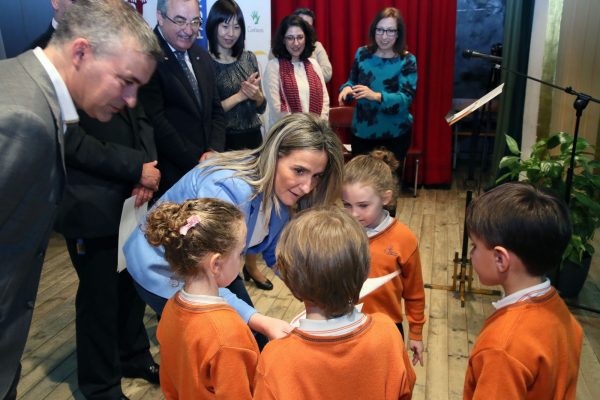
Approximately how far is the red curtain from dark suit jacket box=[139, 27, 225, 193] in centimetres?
287

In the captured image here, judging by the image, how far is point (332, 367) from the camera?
1.01 m

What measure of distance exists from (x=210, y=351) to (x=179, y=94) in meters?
1.52

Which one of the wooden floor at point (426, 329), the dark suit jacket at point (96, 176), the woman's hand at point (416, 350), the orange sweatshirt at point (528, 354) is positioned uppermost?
the dark suit jacket at point (96, 176)

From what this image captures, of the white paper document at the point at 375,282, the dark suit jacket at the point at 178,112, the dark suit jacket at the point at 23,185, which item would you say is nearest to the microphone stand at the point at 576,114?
the white paper document at the point at 375,282

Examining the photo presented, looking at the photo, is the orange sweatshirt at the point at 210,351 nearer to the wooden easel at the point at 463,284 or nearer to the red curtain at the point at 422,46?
the wooden easel at the point at 463,284

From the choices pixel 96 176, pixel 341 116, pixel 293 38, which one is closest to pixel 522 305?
pixel 96 176

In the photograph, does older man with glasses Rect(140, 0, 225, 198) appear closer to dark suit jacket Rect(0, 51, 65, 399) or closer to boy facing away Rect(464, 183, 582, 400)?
dark suit jacket Rect(0, 51, 65, 399)

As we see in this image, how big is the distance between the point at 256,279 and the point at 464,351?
1285 millimetres

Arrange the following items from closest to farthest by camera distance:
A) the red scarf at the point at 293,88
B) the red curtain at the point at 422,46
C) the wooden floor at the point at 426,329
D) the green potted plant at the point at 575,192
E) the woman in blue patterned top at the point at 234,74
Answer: the wooden floor at the point at 426,329, the green potted plant at the point at 575,192, the woman in blue patterned top at the point at 234,74, the red scarf at the point at 293,88, the red curtain at the point at 422,46

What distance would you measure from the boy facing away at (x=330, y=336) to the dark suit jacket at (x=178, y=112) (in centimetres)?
147

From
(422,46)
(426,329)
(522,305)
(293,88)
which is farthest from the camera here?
(422,46)

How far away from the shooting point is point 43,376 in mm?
2291

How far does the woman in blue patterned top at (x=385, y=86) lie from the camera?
3.44m

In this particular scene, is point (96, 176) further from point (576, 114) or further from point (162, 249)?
point (576, 114)
